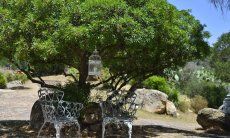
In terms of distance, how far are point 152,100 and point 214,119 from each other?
4887mm

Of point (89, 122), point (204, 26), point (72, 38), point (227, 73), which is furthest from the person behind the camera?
point (227, 73)

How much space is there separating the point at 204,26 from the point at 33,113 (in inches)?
199

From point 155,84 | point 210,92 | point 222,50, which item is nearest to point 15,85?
point 155,84

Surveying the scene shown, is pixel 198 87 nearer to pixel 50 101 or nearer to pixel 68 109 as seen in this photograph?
pixel 68 109

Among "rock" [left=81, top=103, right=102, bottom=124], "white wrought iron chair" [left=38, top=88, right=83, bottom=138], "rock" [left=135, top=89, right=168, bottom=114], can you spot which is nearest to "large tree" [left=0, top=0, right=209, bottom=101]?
"rock" [left=81, top=103, right=102, bottom=124]

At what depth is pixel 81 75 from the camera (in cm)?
1139

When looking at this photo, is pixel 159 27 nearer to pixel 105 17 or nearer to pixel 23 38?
pixel 105 17

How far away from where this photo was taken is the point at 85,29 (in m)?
9.18

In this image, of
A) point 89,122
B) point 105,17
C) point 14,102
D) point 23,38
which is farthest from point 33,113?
point 14,102

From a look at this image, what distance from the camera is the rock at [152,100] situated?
18.4m

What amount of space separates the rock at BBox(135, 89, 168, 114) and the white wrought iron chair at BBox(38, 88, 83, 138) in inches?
317

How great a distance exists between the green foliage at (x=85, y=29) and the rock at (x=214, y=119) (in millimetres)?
3323

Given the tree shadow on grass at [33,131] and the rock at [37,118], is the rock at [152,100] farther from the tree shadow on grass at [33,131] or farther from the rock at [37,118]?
the rock at [37,118]

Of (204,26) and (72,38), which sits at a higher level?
(204,26)
